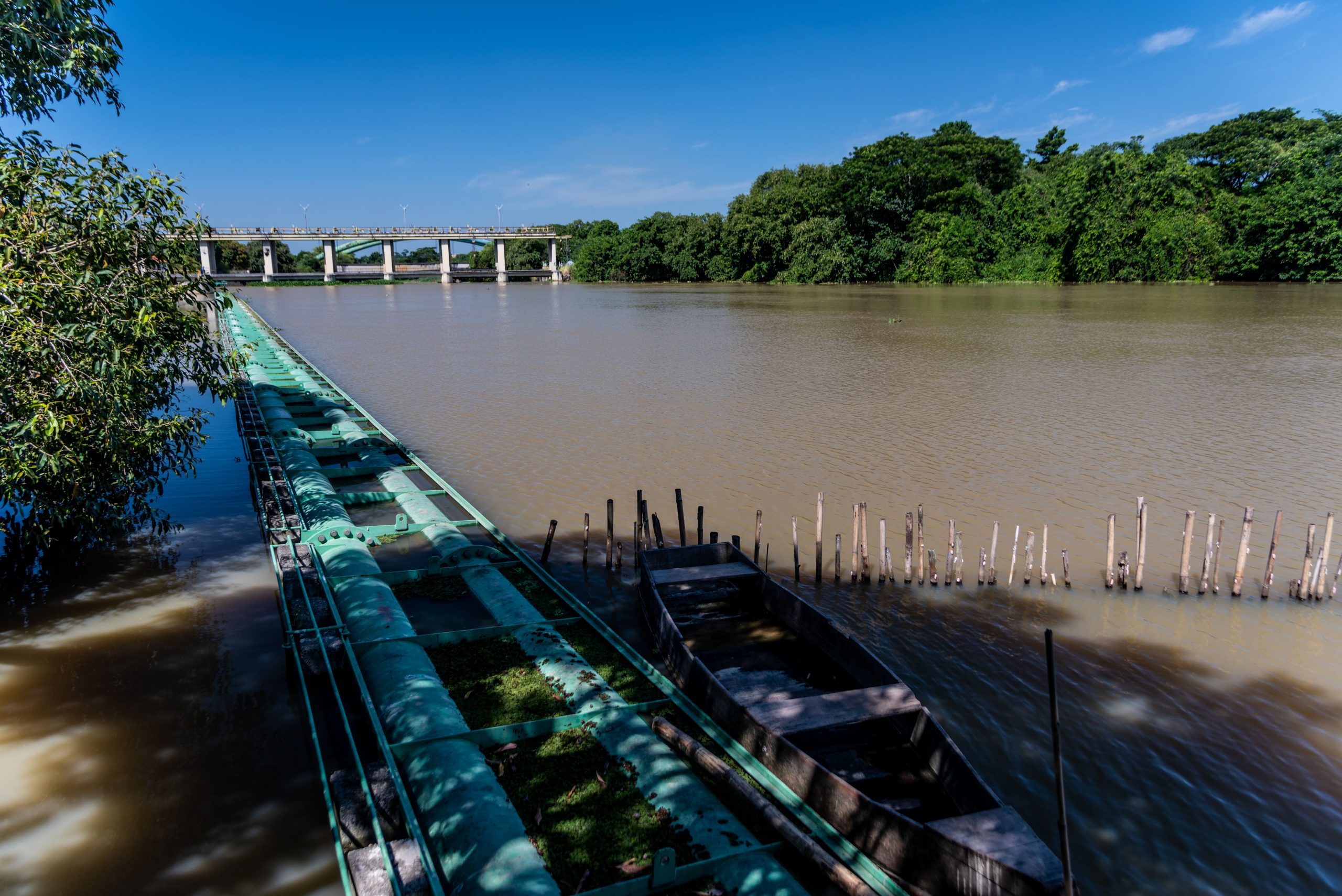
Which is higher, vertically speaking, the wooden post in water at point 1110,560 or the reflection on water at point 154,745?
the wooden post in water at point 1110,560

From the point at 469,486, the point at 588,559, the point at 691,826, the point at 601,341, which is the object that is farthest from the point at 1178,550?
the point at 601,341

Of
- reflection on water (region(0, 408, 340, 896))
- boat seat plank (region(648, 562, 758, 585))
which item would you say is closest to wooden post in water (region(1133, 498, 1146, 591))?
boat seat plank (region(648, 562, 758, 585))

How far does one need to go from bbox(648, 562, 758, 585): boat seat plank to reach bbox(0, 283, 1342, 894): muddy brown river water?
916 millimetres

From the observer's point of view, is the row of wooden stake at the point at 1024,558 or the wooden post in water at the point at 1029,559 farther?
the wooden post in water at the point at 1029,559

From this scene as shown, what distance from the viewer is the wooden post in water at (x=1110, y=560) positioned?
11164 millimetres

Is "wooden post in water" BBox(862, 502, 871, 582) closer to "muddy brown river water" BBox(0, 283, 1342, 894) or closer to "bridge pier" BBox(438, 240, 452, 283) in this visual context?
A: "muddy brown river water" BBox(0, 283, 1342, 894)

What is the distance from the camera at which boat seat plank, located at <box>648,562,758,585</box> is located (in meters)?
10.4

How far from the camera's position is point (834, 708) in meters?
7.31

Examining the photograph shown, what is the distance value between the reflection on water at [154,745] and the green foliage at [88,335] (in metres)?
1.30


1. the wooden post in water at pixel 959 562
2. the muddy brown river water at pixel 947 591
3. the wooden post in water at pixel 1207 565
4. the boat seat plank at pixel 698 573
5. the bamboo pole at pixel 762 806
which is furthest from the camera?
the wooden post in water at pixel 959 562

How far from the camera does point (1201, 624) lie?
10430mm

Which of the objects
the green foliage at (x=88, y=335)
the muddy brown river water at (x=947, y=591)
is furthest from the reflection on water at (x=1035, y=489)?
the green foliage at (x=88, y=335)

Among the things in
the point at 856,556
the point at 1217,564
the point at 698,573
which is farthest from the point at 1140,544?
the point at 698,573

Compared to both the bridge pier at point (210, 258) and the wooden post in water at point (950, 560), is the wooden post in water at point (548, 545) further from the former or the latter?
the bridge pier at point (210, 258)
